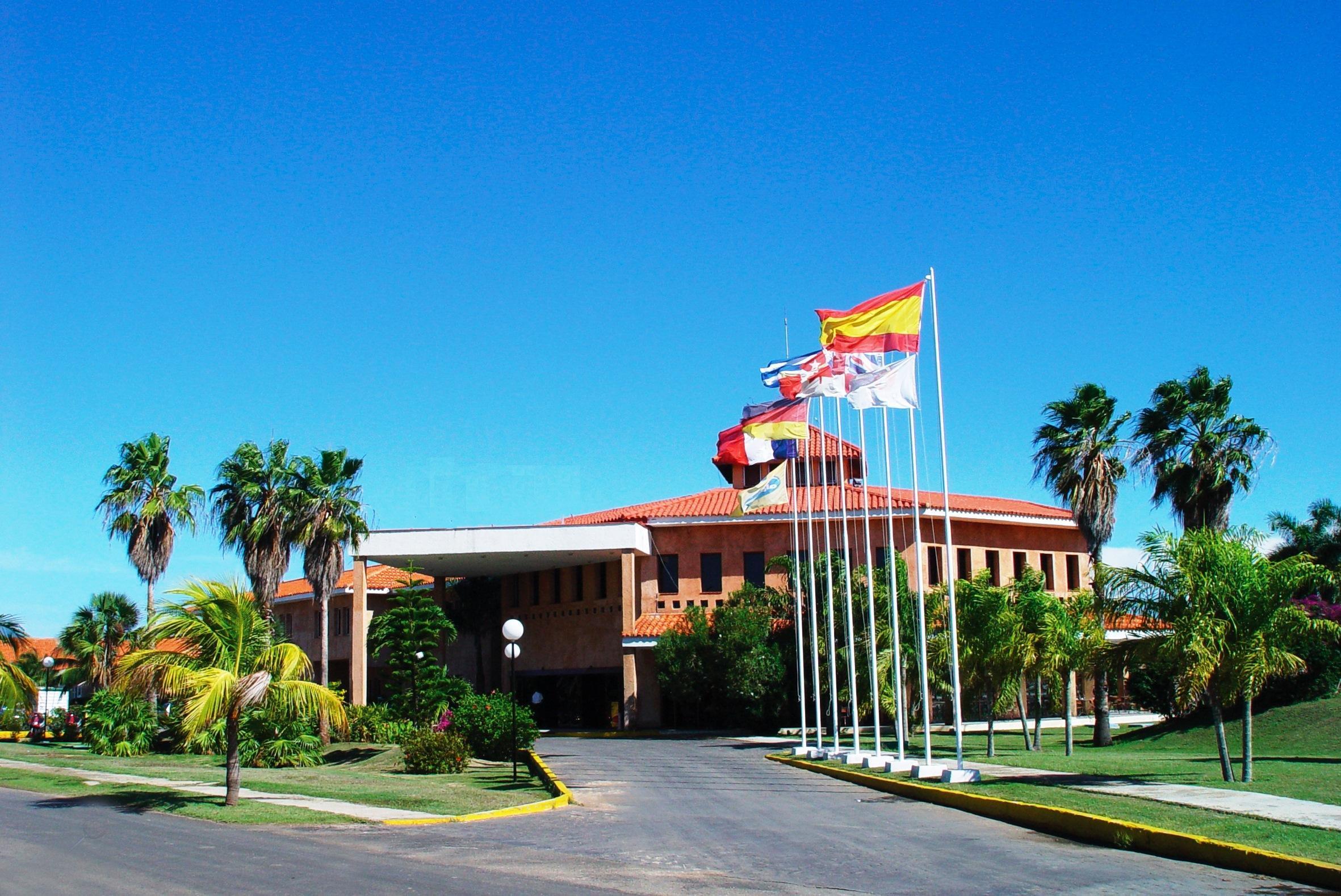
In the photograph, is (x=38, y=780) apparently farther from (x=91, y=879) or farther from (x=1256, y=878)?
(x=1256, y=878)

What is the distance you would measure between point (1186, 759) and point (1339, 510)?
20.2 meters

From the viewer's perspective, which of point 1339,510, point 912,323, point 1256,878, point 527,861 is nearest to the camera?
point 1256,878

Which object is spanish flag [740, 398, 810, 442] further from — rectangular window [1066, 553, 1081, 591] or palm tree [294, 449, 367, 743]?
rectangular window [1066, 553, 1081, 591]

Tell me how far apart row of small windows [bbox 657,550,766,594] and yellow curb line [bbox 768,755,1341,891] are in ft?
82.2

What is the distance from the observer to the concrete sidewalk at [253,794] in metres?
17.7

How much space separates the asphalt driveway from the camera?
11133mm

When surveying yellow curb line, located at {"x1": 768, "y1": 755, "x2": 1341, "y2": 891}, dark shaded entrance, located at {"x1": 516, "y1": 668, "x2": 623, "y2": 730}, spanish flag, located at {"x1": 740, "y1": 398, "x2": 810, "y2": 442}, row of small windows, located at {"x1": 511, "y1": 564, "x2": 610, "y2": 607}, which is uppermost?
spanish flag, located at {"x1": 740, "y1": 398, "x2": 810, "y2": 442}

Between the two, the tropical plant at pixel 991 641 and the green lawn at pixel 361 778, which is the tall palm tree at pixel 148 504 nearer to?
the green lawn at pixel 361 778

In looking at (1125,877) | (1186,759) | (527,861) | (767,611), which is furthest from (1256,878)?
(767,611)

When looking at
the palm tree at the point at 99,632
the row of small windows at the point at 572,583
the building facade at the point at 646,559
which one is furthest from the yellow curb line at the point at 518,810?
the palm tree at the point at 99,632

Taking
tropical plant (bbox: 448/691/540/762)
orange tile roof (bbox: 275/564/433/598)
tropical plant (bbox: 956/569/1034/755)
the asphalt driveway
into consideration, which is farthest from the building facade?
the asphalt driveway

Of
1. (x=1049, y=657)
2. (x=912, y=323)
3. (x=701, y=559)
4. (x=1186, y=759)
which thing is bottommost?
(x=1186, y=759)

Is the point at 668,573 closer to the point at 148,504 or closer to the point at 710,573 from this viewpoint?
the point at 710,573

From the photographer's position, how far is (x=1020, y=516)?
45406 mm
